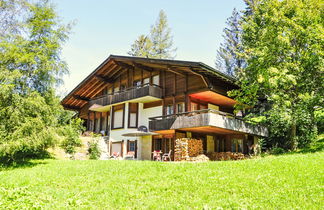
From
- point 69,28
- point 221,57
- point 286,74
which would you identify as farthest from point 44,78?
point 221,57

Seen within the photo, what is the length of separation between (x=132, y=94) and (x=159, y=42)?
1918 centimetres

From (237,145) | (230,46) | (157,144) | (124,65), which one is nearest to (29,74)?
(124,65)

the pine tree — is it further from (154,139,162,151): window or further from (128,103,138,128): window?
(154,139,162,151): window

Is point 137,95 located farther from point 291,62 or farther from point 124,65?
point 291,62

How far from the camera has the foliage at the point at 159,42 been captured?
1548 inches

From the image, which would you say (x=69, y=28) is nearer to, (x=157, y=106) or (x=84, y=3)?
(x=84, y=3)

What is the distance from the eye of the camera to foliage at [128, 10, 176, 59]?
3931 cm

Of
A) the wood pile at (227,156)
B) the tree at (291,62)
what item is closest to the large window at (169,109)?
the wood pile at (227,156)

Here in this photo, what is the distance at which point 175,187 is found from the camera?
888 centimetres

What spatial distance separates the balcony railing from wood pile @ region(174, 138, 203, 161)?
→ 477cm

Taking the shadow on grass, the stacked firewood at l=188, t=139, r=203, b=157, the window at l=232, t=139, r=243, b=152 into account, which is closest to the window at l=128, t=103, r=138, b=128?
the stacked firewood at l=188, t=139, r=203, b=157

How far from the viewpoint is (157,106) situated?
72.2 ft

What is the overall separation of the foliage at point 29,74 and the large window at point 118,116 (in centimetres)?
750

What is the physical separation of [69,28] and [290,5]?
14.4m
